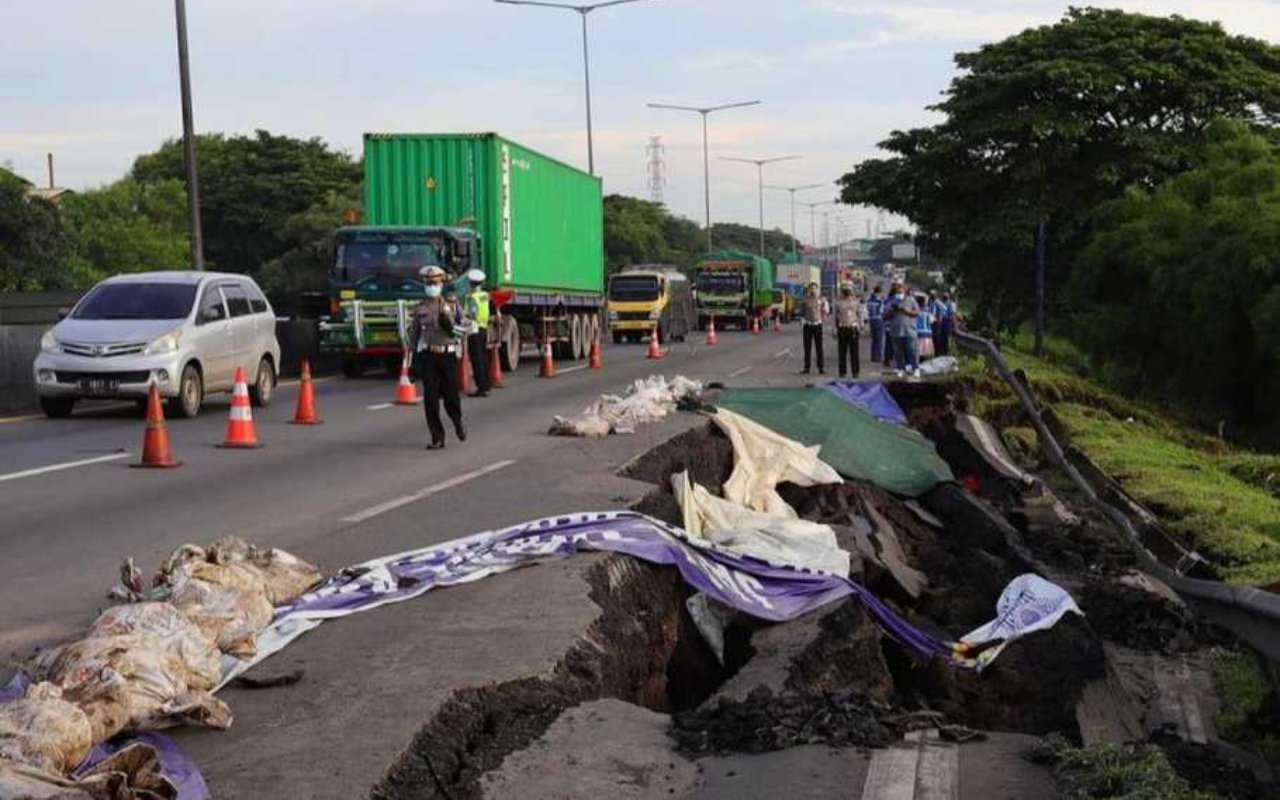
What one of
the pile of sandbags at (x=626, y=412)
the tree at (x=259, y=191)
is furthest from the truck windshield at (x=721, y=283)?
the pile of sandbags at (x=626, y=412)

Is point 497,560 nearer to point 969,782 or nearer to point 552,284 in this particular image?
point 969,782

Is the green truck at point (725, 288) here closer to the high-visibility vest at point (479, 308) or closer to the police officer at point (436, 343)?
the high-visibility vest at point (479, 308)

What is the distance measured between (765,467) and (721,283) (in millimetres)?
45468

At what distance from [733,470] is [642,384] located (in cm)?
440

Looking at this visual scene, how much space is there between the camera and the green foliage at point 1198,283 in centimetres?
2189

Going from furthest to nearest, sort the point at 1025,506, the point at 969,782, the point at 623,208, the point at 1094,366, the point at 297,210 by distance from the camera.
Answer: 1. the point at 623,208
2. the point at 297,210
3. the point at 1094,366
4. the point at 1025,506
5. the point at 969,782

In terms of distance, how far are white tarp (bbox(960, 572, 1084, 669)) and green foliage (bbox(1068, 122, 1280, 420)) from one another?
42.6ft

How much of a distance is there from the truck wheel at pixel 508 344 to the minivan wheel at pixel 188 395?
10.5 metres

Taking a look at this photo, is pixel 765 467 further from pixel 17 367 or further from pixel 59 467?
pixel 17 367

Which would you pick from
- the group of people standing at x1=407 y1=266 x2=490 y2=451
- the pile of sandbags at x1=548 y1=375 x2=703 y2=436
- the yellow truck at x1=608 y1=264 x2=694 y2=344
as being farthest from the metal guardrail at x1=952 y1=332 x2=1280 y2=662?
the yellow truck at x1=608 y1=264 x2=694 y2=344

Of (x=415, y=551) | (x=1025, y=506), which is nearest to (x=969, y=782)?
(x=415, y=551)

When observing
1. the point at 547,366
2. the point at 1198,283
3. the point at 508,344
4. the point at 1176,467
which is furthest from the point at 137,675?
the point at 508,344

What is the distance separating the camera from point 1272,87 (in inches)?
1170

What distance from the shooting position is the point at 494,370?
24.9 metres
